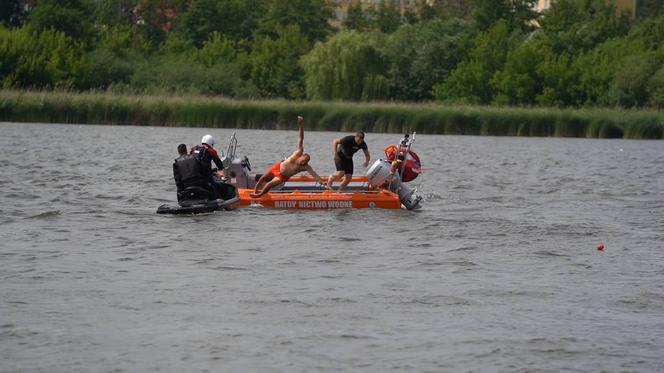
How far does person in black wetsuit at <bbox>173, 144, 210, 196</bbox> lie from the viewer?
22438 millimetres

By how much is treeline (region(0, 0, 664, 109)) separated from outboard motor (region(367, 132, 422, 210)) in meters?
48.6

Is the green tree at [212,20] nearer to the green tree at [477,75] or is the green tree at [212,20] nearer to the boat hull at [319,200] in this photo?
Result: the green tree at [477,75]

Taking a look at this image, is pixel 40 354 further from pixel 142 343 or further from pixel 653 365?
pixel 653 365

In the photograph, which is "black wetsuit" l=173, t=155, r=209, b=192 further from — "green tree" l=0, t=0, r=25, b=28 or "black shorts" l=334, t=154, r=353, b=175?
"green tree" l=0, t=0, r=25, b=28

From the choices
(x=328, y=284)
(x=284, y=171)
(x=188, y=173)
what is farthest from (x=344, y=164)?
(x=328, y=284)

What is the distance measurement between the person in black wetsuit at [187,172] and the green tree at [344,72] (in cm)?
5531

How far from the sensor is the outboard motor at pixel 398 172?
2419cm

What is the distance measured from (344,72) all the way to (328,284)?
6223 centimetres

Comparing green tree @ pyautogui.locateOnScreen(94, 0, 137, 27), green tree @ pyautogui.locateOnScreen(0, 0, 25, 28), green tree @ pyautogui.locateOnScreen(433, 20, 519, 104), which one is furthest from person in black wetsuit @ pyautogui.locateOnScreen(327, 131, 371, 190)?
green tree @ pyautogui.locateOnScreen(94, 0, 137, 27)

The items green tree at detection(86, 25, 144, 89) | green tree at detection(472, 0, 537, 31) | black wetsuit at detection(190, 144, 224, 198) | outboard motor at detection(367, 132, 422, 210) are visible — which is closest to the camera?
black wetsuit at detection(190, 144, 224, 198)

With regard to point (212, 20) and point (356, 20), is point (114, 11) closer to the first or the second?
point (212, 20)

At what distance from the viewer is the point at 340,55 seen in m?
79.4

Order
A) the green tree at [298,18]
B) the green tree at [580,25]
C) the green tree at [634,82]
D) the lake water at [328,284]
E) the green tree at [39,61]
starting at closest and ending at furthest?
the lake water at [328,284] < the green tree at [39,61] < the green tree at [634,82] < the green tree at [580,25] < the green tree at [298,18]

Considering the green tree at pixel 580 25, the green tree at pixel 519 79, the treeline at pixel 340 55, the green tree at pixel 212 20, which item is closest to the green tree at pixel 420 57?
the treeline at pixel 340 55
